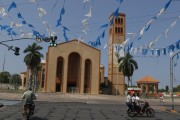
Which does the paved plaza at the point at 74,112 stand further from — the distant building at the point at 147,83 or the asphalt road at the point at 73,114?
the distant building at the point at 147,83

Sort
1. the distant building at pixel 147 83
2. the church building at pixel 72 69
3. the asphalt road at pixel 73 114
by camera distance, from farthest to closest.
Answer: the distant building at pixel 147 83 < the church building at pixel 72 69 < the asphalt road at pixel 73 114

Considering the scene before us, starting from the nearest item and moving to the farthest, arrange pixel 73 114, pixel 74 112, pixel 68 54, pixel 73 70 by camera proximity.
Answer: pixel 73 114 → pixel 74 112 → pixel 68 54 → pixel 73 70

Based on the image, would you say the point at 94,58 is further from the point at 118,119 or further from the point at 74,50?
the point at 118,119

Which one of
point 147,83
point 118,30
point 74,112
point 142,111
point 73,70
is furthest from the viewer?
point 147,83

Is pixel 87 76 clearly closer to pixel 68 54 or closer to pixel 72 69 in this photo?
pixel 72 69

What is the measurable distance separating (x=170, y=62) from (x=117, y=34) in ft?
156

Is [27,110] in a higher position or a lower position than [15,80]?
lower

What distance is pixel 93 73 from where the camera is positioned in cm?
6906

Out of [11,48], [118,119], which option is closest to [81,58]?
[11,48]

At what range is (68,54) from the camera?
224ft

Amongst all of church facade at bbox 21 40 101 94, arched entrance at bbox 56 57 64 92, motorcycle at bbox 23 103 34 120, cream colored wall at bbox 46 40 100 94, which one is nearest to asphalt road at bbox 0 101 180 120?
motorcycle at bbox 23 103 34 120

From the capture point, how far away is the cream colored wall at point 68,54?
218 ft

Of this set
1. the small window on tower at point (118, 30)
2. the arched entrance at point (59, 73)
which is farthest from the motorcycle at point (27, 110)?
the small window on tower at point (118, 30)

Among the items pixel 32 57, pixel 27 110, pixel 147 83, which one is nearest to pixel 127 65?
pixel 32 57
